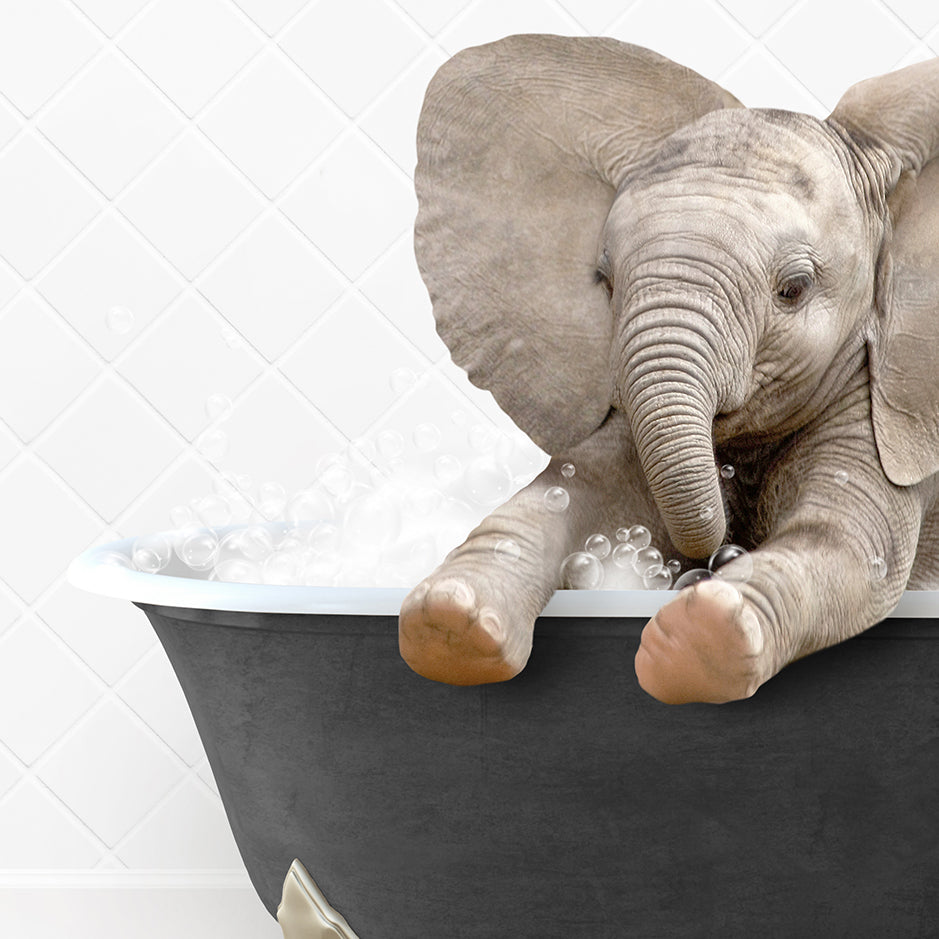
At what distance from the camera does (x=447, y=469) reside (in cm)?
117

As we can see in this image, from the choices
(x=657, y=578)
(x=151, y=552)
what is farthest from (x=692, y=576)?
(x=151, y=552)

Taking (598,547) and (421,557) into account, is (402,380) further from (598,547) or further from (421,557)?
(598,547)

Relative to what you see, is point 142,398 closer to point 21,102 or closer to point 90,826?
point 21,102

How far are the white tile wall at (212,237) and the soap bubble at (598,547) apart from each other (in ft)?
1.80

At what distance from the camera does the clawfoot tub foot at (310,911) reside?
37.5 inches

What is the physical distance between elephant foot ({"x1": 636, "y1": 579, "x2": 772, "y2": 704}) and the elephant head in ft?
0.24

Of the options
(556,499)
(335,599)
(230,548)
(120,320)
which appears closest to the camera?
(335,599)

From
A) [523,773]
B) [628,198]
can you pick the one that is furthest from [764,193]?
[523,773]

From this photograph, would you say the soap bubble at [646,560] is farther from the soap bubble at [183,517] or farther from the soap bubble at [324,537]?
Result: the soap bubble at [183,517]

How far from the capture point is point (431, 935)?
921 mm

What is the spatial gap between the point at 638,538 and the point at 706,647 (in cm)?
22

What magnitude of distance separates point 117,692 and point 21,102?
723 millimetres

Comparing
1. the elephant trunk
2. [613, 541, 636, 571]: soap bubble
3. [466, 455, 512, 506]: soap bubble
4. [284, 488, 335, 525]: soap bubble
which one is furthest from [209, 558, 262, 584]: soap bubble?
the elephant trunk

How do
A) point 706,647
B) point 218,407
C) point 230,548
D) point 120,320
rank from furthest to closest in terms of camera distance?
point 218,407 → point 120,320 → point 230,548 → point 706,647
